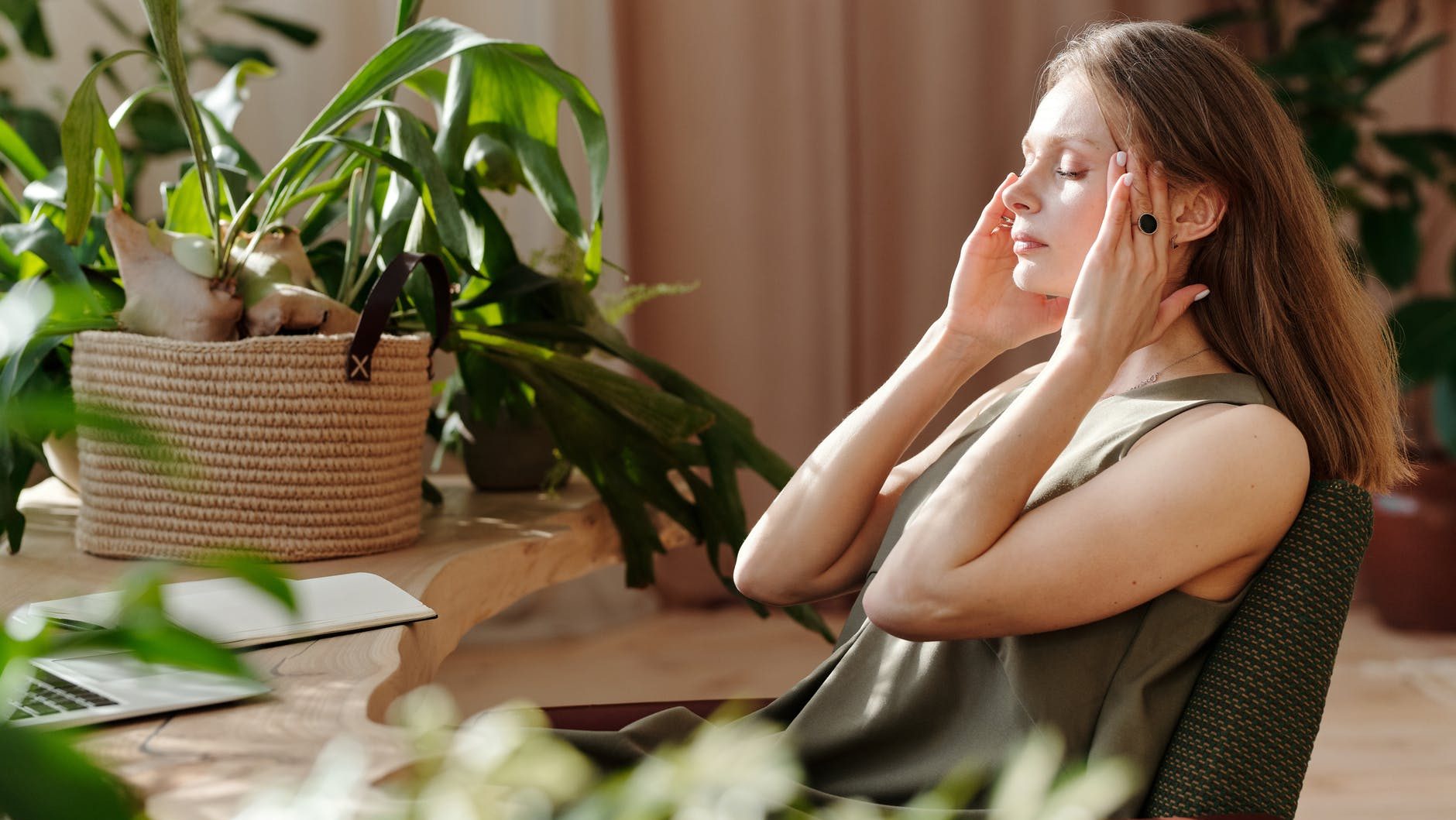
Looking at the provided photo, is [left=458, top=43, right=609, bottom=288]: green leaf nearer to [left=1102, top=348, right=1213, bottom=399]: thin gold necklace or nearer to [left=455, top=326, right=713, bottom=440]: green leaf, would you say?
[left=455, top=326, right=713, bottom=440]: green leaf

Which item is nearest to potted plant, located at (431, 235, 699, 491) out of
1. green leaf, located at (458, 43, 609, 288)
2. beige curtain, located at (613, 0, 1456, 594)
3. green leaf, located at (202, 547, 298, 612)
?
green leaf, located at (458, 43, 609, 288)

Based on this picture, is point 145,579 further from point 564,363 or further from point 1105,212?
point 564,363

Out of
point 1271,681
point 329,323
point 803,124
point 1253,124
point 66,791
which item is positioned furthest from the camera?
point 803,124

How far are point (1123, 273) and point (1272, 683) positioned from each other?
335mm

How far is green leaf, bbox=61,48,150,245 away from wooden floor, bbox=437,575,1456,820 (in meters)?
1.53

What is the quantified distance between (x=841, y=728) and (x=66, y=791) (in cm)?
94

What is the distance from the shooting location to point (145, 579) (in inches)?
9.8

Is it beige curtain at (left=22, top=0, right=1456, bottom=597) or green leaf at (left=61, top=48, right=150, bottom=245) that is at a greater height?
green leaf at (left=61, top=48, right=150, bottom=245)

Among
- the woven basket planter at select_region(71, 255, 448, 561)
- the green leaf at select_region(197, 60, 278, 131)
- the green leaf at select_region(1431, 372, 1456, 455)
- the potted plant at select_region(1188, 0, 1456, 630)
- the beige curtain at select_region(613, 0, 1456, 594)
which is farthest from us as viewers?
the beige curtain at select_region(613, 0, 1456, 594)

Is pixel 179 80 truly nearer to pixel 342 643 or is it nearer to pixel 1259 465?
pixel 342 643

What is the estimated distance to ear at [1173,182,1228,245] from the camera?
42.7 inches

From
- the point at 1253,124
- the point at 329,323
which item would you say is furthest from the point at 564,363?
the point at 1253,124

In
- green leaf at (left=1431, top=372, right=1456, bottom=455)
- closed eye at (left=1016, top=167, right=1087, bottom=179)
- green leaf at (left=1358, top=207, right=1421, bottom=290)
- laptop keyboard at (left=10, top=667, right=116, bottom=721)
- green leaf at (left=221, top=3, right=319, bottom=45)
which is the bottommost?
green leaf at (left=1431, top=372, right=1456, bottom=455)

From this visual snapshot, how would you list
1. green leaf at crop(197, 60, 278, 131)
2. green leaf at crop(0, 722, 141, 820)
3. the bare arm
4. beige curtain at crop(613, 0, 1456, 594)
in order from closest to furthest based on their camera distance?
green leaf at crop(0, 722, 141, 820) → the bare arm → green leaf at crop(197, 60, 278, 131) → beige curtain at crop(613, 0, 1456, 594)
